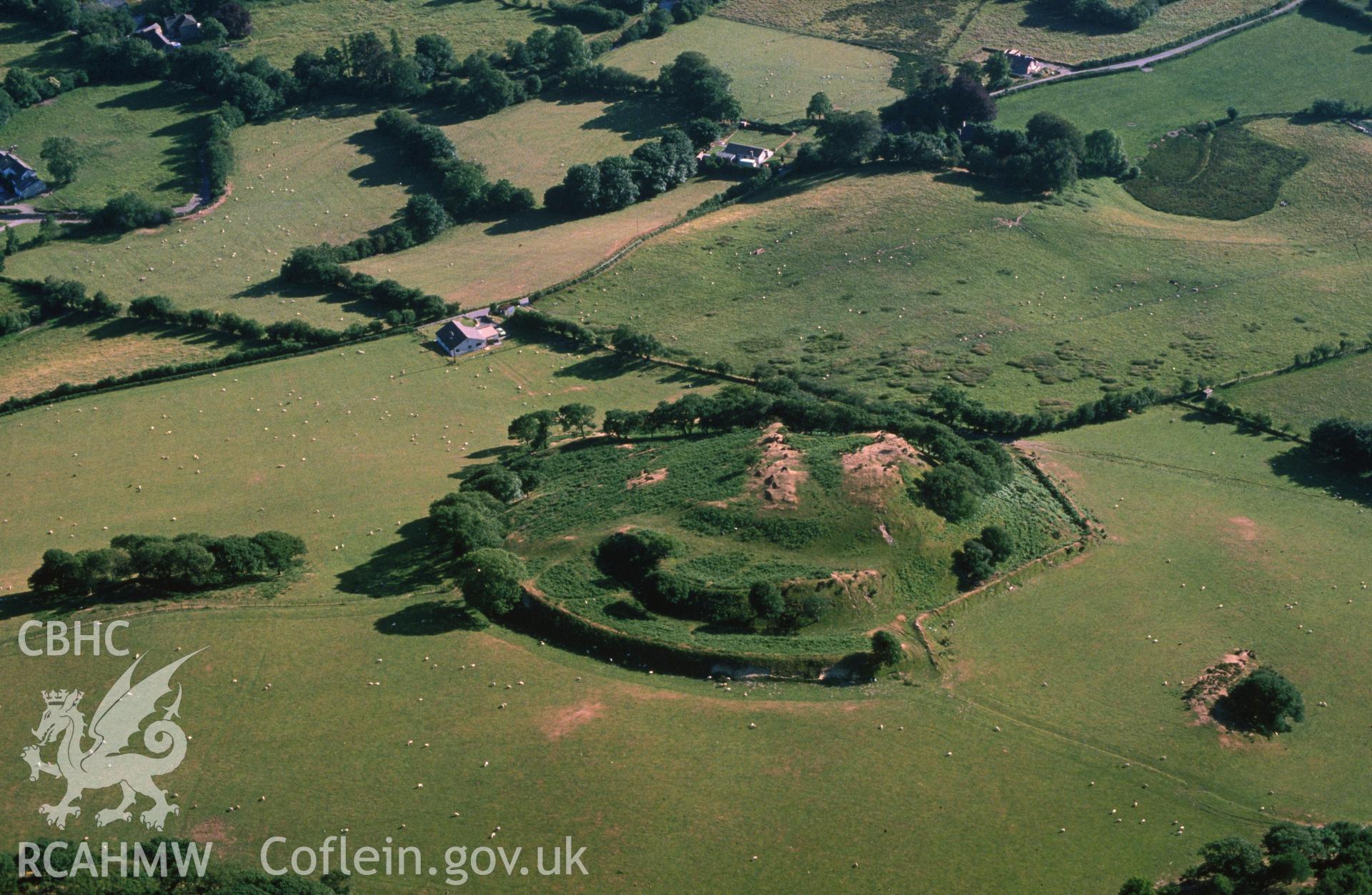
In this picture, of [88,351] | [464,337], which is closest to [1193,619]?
[464,337]

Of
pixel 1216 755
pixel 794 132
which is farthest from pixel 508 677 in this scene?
pixel 794 132

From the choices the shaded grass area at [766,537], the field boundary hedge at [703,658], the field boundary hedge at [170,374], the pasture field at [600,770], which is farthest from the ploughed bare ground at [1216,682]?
the field boundary hedge at [170,374]

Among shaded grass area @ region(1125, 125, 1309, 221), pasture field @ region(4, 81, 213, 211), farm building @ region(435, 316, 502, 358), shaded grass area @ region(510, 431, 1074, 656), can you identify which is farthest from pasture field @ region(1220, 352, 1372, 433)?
pasture field @ region(4, 81, 213, 211)

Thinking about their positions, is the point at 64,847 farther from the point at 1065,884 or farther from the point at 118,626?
the point at 1065,884

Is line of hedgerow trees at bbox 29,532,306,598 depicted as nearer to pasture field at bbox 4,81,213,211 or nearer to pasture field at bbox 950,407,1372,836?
pasture field at bbox 950,407,1372,836

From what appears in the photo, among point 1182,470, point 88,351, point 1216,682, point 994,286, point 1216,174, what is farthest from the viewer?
point 1216,174

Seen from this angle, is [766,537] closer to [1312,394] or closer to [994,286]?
[994,286]

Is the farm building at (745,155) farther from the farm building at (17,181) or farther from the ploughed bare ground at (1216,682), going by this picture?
the ploughed bare ground at (1216,682)
